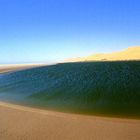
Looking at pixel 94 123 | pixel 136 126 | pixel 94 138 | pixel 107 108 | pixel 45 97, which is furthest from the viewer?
pixel 45 97

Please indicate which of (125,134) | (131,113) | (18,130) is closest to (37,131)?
(18,130)

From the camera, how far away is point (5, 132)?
967 cm

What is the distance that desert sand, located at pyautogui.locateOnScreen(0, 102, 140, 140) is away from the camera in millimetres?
8633

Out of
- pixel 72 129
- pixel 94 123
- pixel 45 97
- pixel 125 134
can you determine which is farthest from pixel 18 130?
pixel 45 97

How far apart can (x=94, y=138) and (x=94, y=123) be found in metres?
1.77

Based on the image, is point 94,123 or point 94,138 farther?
point 94,123

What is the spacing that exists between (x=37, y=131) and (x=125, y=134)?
11.4 ft

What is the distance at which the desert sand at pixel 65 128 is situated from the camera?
863cm

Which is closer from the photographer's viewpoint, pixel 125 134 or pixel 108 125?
pixel 125 134

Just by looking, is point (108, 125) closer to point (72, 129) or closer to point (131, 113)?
point (72, 129)

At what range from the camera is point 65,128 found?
31.7 ft

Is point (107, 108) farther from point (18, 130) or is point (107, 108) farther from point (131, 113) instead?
point (18, 130)

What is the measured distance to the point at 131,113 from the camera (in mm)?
11906

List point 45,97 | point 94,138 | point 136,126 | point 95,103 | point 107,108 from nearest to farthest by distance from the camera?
point 94,138, point 136,126, point 107,108, point 95,103, point 45,97
